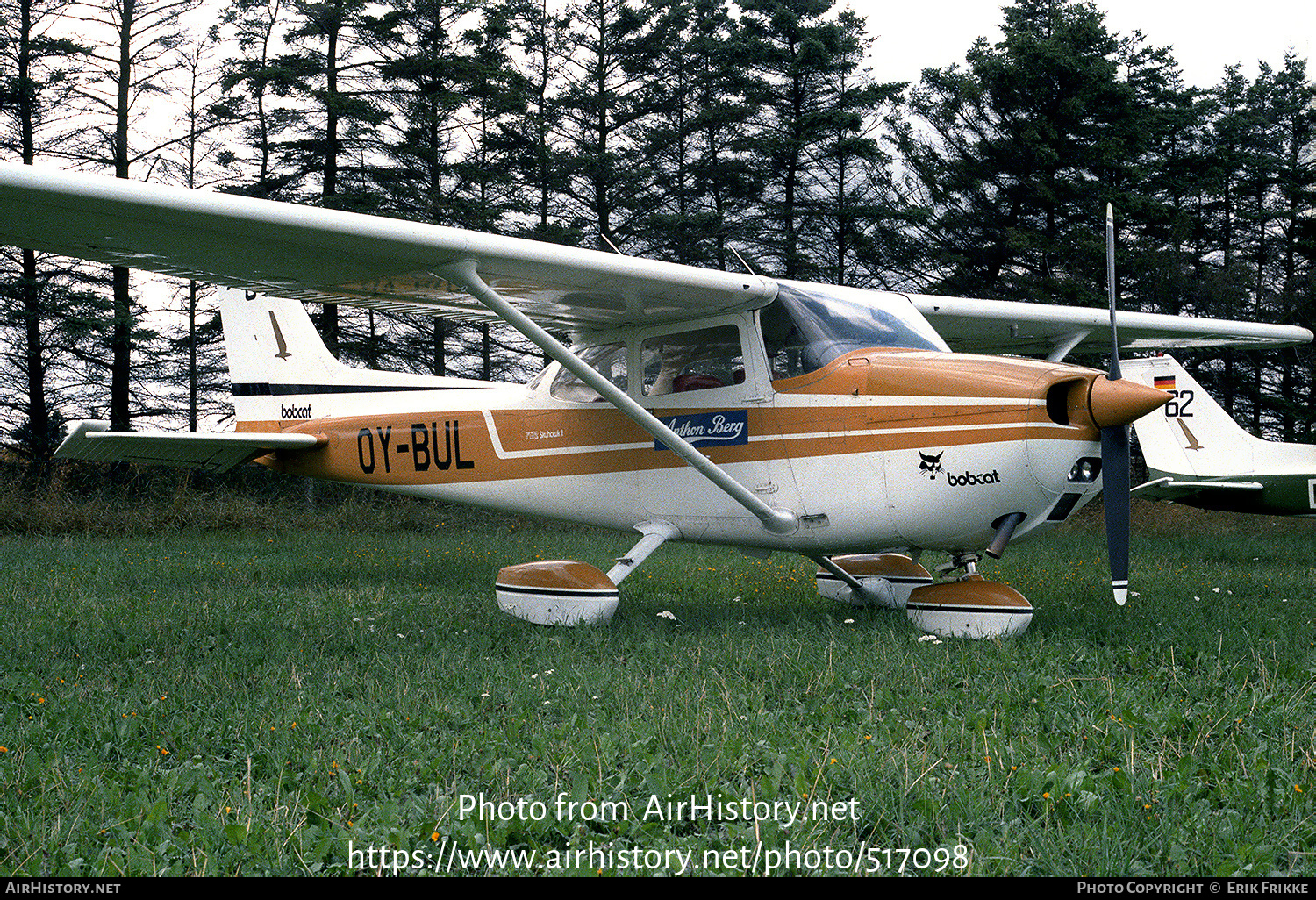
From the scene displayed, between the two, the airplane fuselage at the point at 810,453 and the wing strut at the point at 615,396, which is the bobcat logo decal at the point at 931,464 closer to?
the airplane fuselage at the point at 810,453

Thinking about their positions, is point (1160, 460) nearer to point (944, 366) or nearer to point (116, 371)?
point (944, 366)

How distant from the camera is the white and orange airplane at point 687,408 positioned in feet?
16.6

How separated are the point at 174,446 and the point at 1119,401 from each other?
7.31m

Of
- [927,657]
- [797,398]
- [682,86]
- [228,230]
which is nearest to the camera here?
[927,657]

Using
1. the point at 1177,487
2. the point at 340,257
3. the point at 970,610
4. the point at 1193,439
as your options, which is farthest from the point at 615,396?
the point at 1193,439

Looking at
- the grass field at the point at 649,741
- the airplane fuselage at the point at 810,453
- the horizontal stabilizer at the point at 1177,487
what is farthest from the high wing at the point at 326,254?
the horizontal stabilizer at the point at 1177,487

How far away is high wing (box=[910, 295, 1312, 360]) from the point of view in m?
7.96

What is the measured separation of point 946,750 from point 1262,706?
4.68ft

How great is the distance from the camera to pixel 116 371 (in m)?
18.1

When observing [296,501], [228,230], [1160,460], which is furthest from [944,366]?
[296,501]

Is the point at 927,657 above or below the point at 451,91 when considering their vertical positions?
below

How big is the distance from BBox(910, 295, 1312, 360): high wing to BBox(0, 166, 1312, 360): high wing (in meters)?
→ 0.56

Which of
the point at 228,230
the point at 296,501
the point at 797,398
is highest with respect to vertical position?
the point at 228,230

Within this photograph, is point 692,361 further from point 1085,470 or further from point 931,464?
point 1085,470
